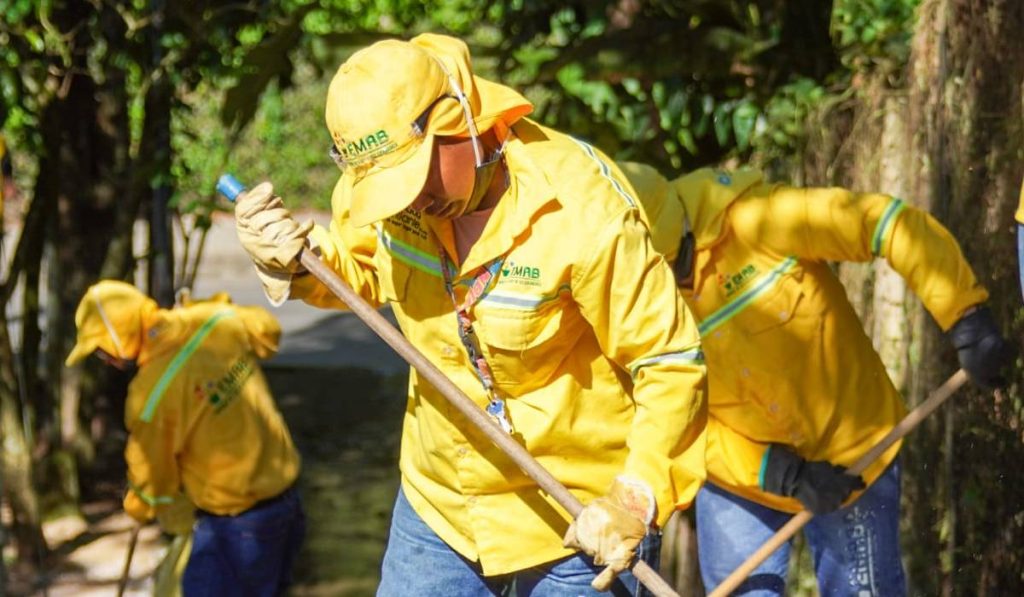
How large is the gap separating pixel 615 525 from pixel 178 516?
2.81 metres

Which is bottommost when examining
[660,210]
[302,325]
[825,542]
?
[302,325]

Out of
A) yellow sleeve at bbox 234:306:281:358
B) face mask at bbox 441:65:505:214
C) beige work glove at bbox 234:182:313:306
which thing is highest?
face mask at bbox 441:65:505:214

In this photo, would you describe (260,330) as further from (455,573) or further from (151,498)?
(455,573)

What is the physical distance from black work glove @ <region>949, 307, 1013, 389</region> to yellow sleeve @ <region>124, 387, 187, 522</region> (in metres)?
2.49

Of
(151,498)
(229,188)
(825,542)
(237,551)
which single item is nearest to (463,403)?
(229,188)

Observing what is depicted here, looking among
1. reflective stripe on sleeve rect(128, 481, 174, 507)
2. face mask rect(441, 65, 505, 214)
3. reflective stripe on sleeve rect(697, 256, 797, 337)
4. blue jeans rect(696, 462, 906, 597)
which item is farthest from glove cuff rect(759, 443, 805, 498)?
reflective stripe on sleeve rect(128, 481, 174, 507)

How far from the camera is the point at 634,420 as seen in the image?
3.13 meters

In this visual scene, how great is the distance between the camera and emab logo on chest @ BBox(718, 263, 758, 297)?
4.14m

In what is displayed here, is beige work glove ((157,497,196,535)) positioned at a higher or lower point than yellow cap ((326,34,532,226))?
lower

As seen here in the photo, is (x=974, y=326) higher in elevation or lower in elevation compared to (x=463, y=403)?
lower

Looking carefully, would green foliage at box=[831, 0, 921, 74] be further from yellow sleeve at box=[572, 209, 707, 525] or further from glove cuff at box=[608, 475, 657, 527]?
glove cuff at box=[608, 475, 657, 527]

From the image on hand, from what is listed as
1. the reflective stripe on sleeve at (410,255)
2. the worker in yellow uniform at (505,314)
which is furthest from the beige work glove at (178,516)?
the reflective stripe on sleeve at (410,255)

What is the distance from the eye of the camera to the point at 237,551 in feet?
17.3

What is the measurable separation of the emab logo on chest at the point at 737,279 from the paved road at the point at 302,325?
4791 mm
